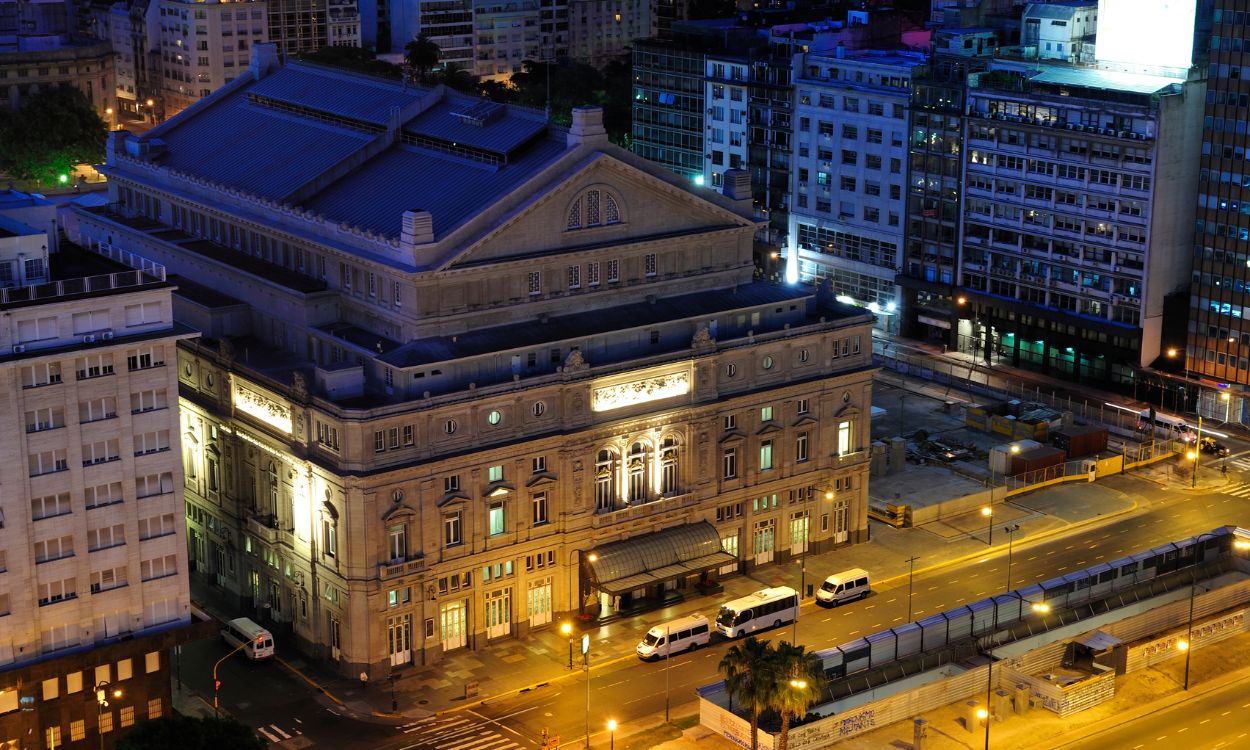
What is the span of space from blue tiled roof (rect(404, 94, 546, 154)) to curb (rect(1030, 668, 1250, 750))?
226 ft

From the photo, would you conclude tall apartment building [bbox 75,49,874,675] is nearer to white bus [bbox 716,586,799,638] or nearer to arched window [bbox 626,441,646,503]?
arched window [bbox 626,441,646,503]

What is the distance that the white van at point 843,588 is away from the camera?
543 ft

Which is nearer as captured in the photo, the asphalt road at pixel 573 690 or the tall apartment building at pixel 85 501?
the tall apartment building at pixel 85 501

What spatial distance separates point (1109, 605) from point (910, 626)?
65.7 feet

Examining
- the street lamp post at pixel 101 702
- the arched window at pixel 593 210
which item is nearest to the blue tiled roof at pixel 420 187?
the arched window at pixel 593 210

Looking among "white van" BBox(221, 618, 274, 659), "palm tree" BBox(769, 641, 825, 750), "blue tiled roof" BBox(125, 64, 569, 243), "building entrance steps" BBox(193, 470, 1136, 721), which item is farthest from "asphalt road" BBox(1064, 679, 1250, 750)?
"blue tiled roof" BBox(125, 64, 569, 243)

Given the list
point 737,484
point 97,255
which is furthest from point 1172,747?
point 97,255

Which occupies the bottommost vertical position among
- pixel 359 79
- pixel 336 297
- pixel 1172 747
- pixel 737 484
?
pixel 1172 747

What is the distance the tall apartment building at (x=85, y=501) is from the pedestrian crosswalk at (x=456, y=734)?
1898cm

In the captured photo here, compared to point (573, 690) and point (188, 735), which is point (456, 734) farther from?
point (188, 735)

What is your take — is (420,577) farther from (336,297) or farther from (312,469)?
(336,297)

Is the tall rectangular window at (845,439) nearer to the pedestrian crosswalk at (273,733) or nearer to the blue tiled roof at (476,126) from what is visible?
the blue tiled roof at (476,126)

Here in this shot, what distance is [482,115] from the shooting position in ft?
580

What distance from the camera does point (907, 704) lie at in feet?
474
